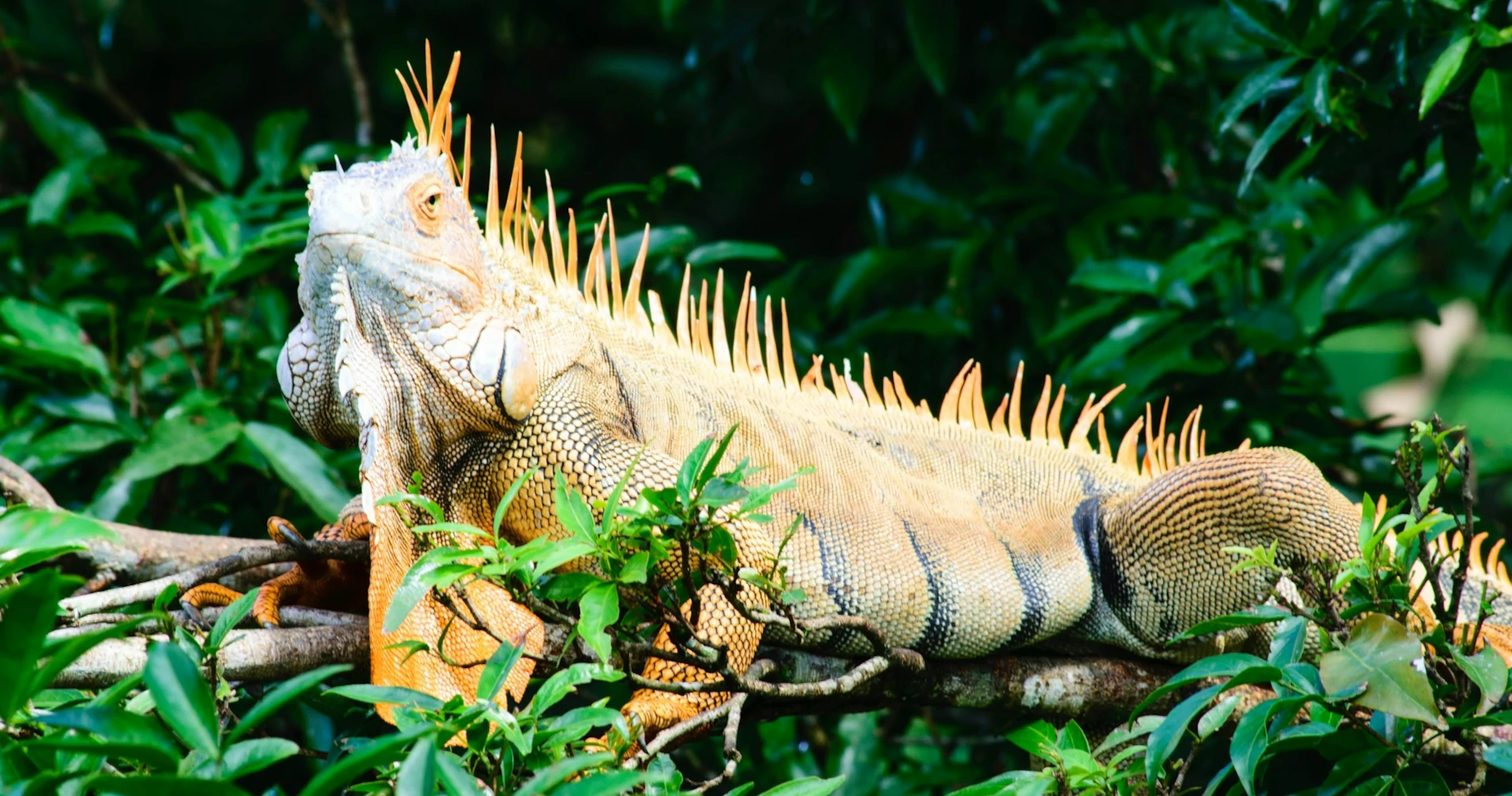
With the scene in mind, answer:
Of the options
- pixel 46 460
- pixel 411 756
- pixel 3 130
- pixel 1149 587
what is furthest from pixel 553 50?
pixel 411 756

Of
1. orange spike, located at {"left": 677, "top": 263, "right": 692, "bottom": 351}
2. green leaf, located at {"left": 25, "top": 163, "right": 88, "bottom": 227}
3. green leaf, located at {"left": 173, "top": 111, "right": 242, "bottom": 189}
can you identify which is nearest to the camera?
orange spike, located at {"left": 677, "top": 263, "right": 692, "bottom": 351}

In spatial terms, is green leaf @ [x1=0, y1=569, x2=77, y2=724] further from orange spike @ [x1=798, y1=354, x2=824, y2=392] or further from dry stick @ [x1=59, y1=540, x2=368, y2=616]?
orange spike @ [x1=798, y1=354, x2=824, y2=392]

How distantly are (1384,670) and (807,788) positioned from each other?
3.05ft

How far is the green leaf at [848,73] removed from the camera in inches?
207

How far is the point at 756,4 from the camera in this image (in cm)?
639

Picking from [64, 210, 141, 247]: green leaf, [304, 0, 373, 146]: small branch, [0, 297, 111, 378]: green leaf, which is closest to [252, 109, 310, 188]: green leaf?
[304, 0, 373, 146]: small branch

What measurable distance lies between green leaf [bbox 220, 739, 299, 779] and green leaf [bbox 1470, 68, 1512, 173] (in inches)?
124

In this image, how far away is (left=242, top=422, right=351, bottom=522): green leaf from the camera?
3.72 m

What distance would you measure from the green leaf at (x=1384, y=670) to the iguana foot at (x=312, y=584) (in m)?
1.93

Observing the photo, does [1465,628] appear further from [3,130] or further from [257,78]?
[257,78]

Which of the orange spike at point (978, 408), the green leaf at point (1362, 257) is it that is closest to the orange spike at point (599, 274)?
the orange spike at point (978, 408)

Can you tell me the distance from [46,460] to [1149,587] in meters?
2.91

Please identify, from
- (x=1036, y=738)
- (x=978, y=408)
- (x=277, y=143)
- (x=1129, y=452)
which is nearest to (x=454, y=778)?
(x=1036, y=738)

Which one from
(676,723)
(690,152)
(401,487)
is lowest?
(676,723)
